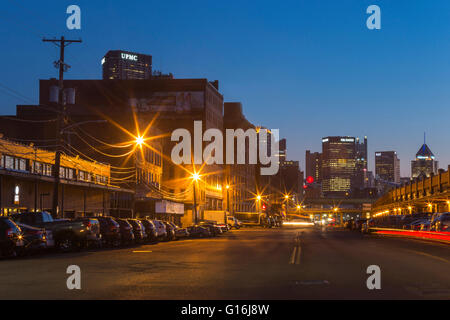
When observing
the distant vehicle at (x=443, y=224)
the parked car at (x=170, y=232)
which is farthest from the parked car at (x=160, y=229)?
the distant vehicle at (x=443, y=224)

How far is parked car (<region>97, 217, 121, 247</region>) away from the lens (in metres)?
33.8

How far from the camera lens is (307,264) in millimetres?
A: 20141

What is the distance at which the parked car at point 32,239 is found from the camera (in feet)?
82.1

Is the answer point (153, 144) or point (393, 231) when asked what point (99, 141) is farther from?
point (393, 231)

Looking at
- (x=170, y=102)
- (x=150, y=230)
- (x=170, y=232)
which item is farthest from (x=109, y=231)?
(x=170, y=102)

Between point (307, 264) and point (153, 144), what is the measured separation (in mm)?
68317

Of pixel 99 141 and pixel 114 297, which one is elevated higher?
pixel 99 141

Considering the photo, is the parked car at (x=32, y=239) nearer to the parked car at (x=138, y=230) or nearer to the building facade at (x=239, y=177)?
the parked car at (x=138, y=230)

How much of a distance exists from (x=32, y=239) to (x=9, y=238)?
4.99 ft

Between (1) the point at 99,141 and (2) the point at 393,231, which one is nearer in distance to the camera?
(2) the point at 393,231

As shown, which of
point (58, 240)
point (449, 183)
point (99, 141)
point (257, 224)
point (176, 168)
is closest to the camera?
point (58, 240)

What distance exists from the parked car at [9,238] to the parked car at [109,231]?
366 inches

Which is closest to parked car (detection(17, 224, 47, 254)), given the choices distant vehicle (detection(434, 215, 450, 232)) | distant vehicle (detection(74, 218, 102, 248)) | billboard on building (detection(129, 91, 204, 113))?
distant vehicle (detection(74, 218, 102, 248))
